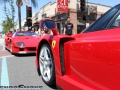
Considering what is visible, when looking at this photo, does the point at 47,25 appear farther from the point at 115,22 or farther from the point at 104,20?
the point at 115,22

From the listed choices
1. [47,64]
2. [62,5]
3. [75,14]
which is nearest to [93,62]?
[47,64]

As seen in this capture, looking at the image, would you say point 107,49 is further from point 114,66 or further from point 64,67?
point 64,67

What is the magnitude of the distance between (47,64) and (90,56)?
1.31 metres

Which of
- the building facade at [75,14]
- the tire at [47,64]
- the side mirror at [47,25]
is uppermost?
the building facade at [75,14]

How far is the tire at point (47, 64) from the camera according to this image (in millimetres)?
2771

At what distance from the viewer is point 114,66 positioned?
1.49m

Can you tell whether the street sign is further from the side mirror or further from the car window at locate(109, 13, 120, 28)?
the car window at locate(109, 13, 120, 28)

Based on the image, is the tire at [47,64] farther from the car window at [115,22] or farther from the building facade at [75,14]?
the building facade at [75,14]

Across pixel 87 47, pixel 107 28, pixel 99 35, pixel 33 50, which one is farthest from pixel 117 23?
pixel 33 50

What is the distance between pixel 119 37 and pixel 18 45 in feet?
18.9

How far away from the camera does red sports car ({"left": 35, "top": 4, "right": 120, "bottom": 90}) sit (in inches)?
61.2

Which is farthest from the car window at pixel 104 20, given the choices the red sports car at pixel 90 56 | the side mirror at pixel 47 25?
the side mirror at pixel 47 25

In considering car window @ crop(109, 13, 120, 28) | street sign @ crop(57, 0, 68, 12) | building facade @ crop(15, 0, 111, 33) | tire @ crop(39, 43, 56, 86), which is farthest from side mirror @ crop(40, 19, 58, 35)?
building facade @ crop(15, 0, 111, 33)

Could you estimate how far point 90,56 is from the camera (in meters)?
1.79
